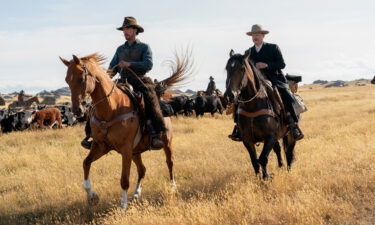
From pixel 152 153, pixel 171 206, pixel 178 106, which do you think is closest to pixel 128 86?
pixel 171 206

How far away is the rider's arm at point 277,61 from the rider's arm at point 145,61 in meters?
2.43

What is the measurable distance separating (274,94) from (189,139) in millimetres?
7684

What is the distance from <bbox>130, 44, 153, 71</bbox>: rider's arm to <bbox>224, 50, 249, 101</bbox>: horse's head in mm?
1538

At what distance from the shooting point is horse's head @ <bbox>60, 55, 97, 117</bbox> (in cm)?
Answer: 591

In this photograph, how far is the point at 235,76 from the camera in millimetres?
7020

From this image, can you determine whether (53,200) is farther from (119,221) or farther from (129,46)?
(129,46)

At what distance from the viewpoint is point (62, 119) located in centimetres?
2486

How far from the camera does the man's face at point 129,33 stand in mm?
7750

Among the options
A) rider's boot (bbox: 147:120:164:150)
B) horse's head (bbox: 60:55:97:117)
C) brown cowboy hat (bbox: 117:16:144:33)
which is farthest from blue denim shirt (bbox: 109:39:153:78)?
horse's head (bbox: 60:55:97:117)

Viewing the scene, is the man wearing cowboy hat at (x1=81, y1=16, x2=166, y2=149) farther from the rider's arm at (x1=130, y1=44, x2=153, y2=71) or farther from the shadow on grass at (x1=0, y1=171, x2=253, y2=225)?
the shadow on grass at (x1=0, y1=171, x2=253, y2=225)

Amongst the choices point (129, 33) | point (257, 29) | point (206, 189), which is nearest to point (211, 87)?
point (257, 29)

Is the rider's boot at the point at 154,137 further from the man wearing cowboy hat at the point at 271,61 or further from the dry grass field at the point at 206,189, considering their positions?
the man wearing cowboy hat at the point at 271,61

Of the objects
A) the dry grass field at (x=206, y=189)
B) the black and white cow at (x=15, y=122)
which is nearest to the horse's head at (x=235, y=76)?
the dry grass field at (x=206, y=189)

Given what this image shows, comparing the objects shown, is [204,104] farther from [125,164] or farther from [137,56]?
[125,164]
